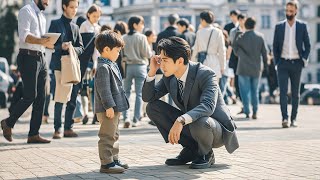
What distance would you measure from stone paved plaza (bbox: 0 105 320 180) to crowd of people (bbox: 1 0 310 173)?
272 millimetres

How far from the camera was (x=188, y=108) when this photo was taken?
627cm

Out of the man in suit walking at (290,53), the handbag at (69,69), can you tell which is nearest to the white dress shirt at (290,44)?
the man in suit walking at (290,53)

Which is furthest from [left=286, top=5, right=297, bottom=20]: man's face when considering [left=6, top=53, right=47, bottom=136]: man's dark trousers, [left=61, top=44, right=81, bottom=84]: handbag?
[left=6, top=53, right=47, bottom=136]: man's dark trousers

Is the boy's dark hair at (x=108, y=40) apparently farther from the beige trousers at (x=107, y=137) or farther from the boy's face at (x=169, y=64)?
the beige trousers at (x=107, y=137)

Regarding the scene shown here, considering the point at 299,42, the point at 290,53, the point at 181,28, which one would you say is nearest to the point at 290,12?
the point at 299,42

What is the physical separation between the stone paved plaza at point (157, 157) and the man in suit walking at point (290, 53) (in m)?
0.76

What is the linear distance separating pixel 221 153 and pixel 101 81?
1927mm

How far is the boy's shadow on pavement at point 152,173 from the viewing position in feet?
18.5

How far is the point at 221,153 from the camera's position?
7.21 meters

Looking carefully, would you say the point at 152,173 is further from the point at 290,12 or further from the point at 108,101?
the point at 290,12

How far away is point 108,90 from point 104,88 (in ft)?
0.13

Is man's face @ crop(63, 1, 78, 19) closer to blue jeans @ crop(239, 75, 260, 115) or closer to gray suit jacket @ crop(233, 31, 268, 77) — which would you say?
gray suit jacket @ crop(233, 31, 268, 77)

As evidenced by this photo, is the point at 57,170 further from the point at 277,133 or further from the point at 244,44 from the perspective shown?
the point at 244,44

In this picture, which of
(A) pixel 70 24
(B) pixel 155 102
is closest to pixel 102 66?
(B) pixel 155 102
